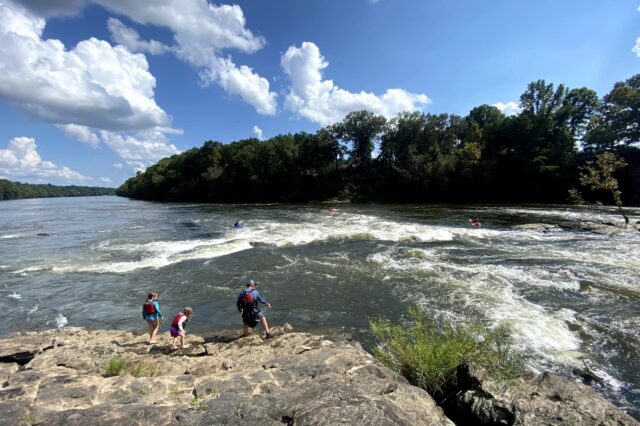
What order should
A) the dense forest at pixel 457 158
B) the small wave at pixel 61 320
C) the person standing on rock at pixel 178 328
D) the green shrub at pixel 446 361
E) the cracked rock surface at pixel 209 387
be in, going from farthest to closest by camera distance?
the dense forest at pixel 457 158 → the small wave at pixel 61 320 → the person standing on rock at pixel 178 328 → the green shrub at pixel 446 361 → the cracked rock surface at pixel 209 387

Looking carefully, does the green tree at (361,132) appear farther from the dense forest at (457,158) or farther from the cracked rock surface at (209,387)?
the cracked rock surface at (209,387)

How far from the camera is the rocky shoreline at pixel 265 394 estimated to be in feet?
18.4

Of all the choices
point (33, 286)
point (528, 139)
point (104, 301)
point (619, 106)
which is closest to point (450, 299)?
point (104, 301)

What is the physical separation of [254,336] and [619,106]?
78.6 metres

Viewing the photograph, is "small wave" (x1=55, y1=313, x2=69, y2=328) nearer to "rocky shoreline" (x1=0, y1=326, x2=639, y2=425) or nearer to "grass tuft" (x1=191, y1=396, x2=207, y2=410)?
"rocky shoreline" (x1=0, y1=326, x2=639, y2=425)

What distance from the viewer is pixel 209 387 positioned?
22.2 feet

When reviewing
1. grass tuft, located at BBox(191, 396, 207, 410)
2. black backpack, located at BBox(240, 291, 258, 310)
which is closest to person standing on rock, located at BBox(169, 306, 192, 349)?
black backpack, located at BBox(240, 291, 258, 310)

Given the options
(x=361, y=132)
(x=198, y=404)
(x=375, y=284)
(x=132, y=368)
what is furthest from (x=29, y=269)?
(x=361, y=132)

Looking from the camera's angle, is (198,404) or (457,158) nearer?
(198,404)

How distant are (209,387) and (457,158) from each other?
70.2 metres

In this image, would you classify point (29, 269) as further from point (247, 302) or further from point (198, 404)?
point (198, 404)

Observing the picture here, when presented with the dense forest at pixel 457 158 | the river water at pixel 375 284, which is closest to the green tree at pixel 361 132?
the dense forest at pixel 457 158

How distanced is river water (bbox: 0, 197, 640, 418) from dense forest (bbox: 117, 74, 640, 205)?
18.7m

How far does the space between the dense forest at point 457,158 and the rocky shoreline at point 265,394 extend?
106 ft
